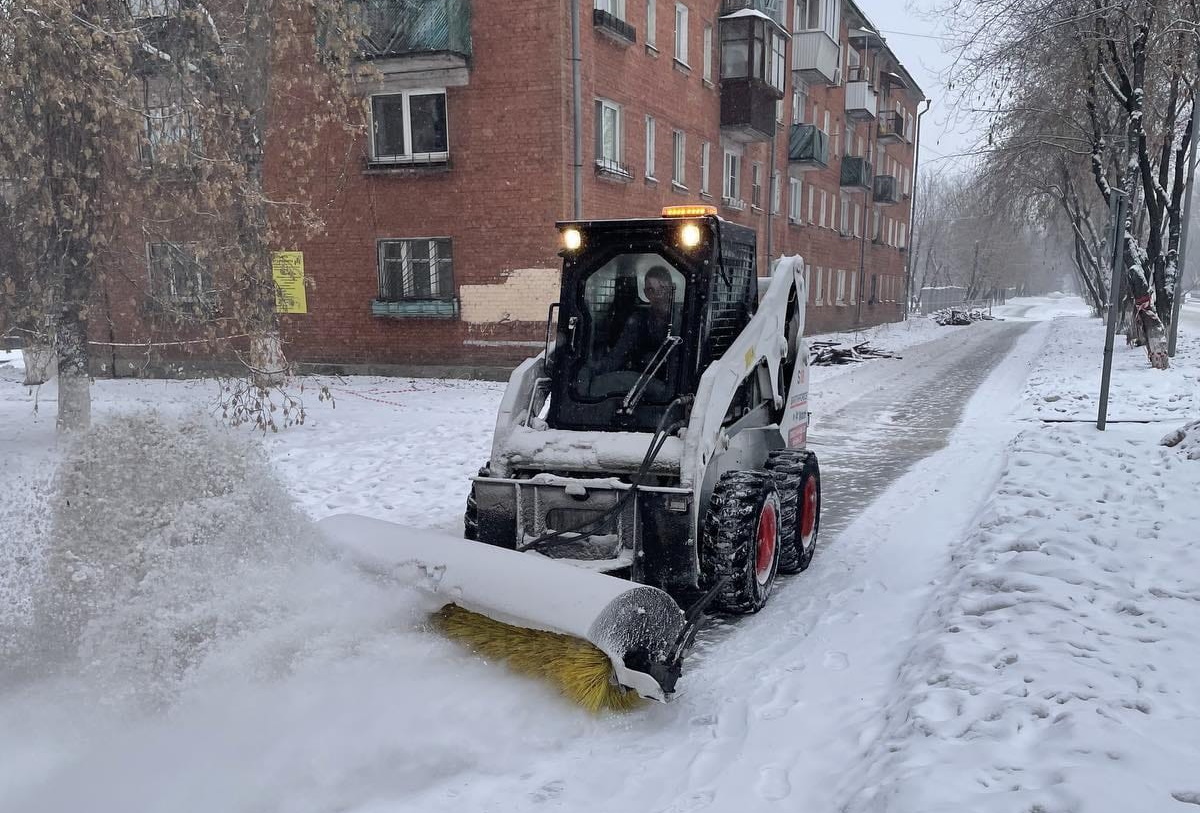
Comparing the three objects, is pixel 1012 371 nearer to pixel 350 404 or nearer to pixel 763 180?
pixel 763 180

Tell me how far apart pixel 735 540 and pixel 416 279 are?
43.2 ft

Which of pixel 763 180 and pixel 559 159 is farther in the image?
pixel 763 180

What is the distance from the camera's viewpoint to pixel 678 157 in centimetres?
2006

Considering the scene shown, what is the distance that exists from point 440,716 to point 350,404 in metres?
10.2

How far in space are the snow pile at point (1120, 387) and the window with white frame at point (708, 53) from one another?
35.0 feet

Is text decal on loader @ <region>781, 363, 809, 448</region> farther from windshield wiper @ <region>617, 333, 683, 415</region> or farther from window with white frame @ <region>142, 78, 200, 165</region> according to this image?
window with white frame @ <region>142, 78, 200, 165</region>

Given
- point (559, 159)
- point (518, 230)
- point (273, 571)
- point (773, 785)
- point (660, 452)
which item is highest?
point (559, 159)

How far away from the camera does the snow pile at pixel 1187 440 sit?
7090 millimetres

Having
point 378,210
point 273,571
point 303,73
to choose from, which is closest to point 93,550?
point 273,571

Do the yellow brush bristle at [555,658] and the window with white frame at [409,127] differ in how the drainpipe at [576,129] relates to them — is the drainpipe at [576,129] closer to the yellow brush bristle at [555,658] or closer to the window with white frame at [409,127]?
the window with white frame at [409,127]

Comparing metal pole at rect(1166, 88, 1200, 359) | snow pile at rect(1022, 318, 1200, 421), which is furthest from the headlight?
metal pole at rect(1166, 88, 1200, 359)

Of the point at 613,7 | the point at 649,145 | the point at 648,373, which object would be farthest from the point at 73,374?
the point at 649,145

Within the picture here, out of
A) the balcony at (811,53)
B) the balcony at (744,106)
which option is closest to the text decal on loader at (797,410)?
the balcony at (744,106)

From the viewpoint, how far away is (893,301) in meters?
43.9
